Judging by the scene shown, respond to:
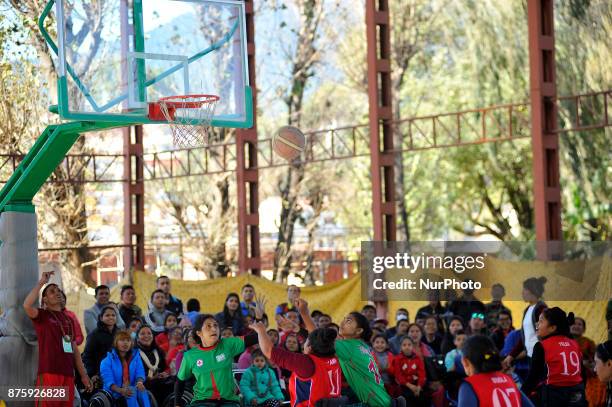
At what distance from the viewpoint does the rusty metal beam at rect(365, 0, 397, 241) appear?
78.0 feet

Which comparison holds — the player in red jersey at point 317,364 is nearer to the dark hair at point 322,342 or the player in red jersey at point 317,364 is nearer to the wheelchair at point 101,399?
the dark hair at point 322,342

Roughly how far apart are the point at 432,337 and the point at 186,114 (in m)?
5.55

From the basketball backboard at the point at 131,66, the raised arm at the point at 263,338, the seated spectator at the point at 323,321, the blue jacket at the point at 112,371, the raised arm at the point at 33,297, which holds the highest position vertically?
the basketball backboard at the point at 131,66

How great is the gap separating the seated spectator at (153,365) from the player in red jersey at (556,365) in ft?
17.0

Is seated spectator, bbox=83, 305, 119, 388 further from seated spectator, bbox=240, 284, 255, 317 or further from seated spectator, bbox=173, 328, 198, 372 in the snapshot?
seated spectator, bbox=240, 284, 255, 317

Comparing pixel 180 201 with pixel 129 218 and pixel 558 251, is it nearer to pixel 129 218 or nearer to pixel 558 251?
pixel 129 218

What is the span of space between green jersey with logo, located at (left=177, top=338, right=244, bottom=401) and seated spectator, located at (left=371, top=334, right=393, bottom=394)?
4.45 meters

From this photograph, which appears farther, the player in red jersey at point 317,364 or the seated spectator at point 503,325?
the seated spectator at point 503,325

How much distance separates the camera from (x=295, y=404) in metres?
9.94

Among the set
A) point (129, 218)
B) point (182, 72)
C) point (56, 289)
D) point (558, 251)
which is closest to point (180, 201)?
point (129, 218)

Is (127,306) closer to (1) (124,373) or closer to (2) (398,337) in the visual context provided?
(1) (124,373)

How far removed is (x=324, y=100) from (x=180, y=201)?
378 inches

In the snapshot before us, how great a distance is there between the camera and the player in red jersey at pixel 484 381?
7.14 m

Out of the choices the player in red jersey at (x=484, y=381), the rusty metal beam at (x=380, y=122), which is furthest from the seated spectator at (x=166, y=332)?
the rusty metal beam at (x=380, y=122)
